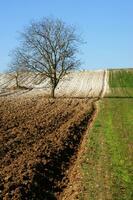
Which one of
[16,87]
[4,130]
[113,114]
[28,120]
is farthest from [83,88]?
[4,130]

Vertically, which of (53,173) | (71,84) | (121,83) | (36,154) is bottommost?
(121,83)

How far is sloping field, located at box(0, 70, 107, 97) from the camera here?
237 ft

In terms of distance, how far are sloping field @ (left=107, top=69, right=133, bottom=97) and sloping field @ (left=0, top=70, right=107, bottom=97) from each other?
1.41 meters

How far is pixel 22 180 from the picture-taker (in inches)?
612

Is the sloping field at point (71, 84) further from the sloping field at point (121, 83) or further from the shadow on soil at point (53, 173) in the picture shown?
the shadow on soil at point (53, 173)

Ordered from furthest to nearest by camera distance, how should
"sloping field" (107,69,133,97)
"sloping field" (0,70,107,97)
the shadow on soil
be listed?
"sloping field" (0,70,107,97)
"sloping field" (107,69,133,97)
the shadow on soil

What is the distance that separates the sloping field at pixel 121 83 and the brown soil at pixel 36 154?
37.5 meters

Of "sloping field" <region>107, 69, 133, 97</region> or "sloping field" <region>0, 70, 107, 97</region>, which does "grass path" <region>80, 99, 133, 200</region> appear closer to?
"sloping field" <region>107, 69, 133, 97</region>

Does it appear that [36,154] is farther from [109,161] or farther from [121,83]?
[121,83]

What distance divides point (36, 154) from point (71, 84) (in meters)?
62.4

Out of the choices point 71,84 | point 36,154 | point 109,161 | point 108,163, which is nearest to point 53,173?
point 36,154

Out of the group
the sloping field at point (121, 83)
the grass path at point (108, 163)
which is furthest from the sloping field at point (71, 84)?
the grass path at point (108, 163)

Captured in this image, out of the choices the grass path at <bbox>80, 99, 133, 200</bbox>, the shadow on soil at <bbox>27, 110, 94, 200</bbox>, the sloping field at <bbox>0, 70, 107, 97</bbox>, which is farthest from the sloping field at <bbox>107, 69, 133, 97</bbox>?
the shadow on soil at <bbox>27, 110, 94, 200</bbox>

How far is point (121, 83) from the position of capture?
272 feet
